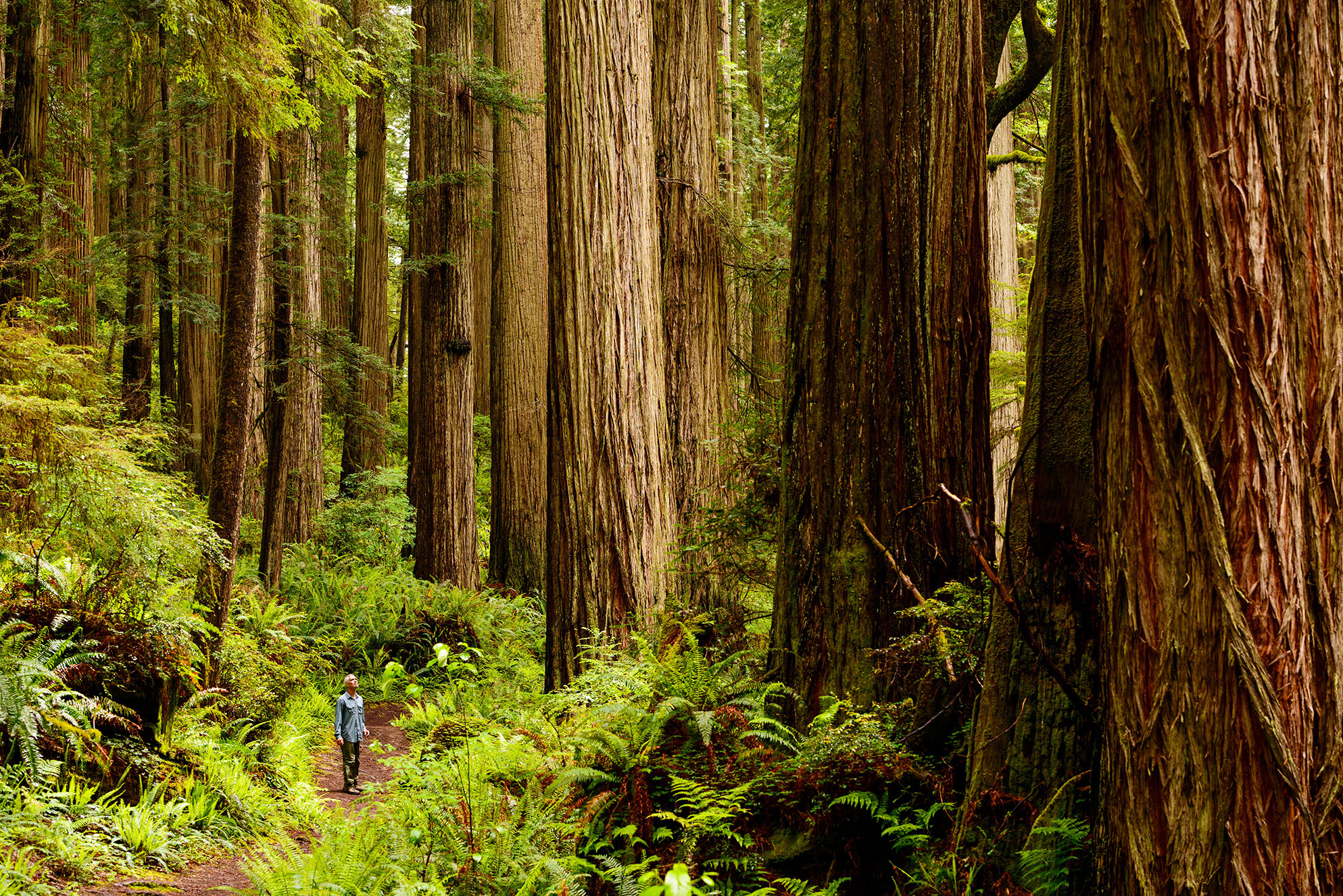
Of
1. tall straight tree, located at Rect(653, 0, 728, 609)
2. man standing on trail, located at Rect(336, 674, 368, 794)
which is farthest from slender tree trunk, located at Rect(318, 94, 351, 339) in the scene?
man standing on trail, located at Rect(336, 674, 368, 794)

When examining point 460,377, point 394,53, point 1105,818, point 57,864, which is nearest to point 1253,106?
point 1105,818

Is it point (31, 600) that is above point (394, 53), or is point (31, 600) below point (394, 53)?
below

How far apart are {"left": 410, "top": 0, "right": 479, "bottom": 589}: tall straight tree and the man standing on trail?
5609mm

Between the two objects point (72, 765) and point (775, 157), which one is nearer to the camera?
point (72, 765)

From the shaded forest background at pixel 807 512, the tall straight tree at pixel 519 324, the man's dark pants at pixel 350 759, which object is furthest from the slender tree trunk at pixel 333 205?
the man's dark pants at pixel 350 759

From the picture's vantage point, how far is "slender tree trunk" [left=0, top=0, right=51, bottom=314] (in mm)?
10141

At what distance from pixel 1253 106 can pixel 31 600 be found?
7.63 metres

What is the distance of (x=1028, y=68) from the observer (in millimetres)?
5703

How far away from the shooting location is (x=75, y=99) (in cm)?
1575

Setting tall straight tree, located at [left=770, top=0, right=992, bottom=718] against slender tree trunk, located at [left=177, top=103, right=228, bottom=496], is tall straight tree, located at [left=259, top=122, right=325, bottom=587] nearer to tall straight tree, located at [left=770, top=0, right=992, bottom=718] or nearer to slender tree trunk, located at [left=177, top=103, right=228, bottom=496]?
slender tree trunk, located at [left=177, top=103, right=228, bottom=496]

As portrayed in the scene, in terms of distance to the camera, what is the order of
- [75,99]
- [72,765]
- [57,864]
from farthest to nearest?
[75,99] → [72,765] → [57,864]

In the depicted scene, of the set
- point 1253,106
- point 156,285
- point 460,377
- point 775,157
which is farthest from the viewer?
point 156,285

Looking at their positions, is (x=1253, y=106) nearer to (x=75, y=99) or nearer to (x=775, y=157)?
(x=775, y=157)

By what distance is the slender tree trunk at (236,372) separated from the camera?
7789 mm
